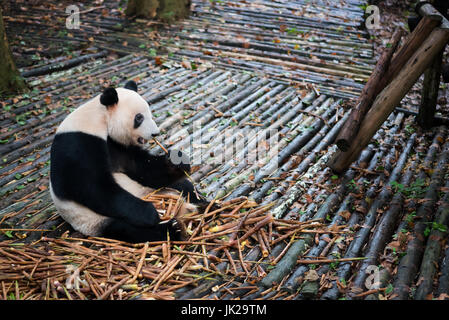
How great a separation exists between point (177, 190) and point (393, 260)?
187 cm

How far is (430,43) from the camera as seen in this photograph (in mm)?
3648

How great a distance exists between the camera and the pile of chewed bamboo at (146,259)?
9.00 ft

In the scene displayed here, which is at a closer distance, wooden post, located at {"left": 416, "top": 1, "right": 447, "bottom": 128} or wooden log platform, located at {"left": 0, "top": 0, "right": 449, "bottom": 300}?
wooden log platform, located at {"left": 0, "top": 0, "right": 449, "bottom": 300}

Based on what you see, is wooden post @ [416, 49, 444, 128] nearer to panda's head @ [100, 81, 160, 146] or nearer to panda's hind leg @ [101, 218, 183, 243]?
panda's head @ [100, 81, 160, 146]

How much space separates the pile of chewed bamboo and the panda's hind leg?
5cm

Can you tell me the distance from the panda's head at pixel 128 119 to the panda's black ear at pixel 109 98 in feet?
0.04

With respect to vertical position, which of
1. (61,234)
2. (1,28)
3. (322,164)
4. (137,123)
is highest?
(1,28)

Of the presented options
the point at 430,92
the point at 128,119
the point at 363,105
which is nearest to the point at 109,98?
the point at 128,119

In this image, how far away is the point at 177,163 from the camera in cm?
374

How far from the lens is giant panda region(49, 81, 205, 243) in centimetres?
300

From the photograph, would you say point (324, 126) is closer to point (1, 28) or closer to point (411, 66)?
point (411, 66)

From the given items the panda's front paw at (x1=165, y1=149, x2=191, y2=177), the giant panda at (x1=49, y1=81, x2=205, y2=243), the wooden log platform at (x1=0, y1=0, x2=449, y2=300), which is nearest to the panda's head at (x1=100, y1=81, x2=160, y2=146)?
the giant panda at (x1=49, y1=81, x2=205, y2=243)

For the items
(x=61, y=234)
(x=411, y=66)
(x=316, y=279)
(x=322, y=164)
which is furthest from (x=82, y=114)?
(x=411, y=66)

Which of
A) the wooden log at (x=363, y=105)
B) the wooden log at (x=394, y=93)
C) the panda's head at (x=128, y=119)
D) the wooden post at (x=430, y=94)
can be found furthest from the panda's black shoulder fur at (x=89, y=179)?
the wooden post at (x=430, y=94)
